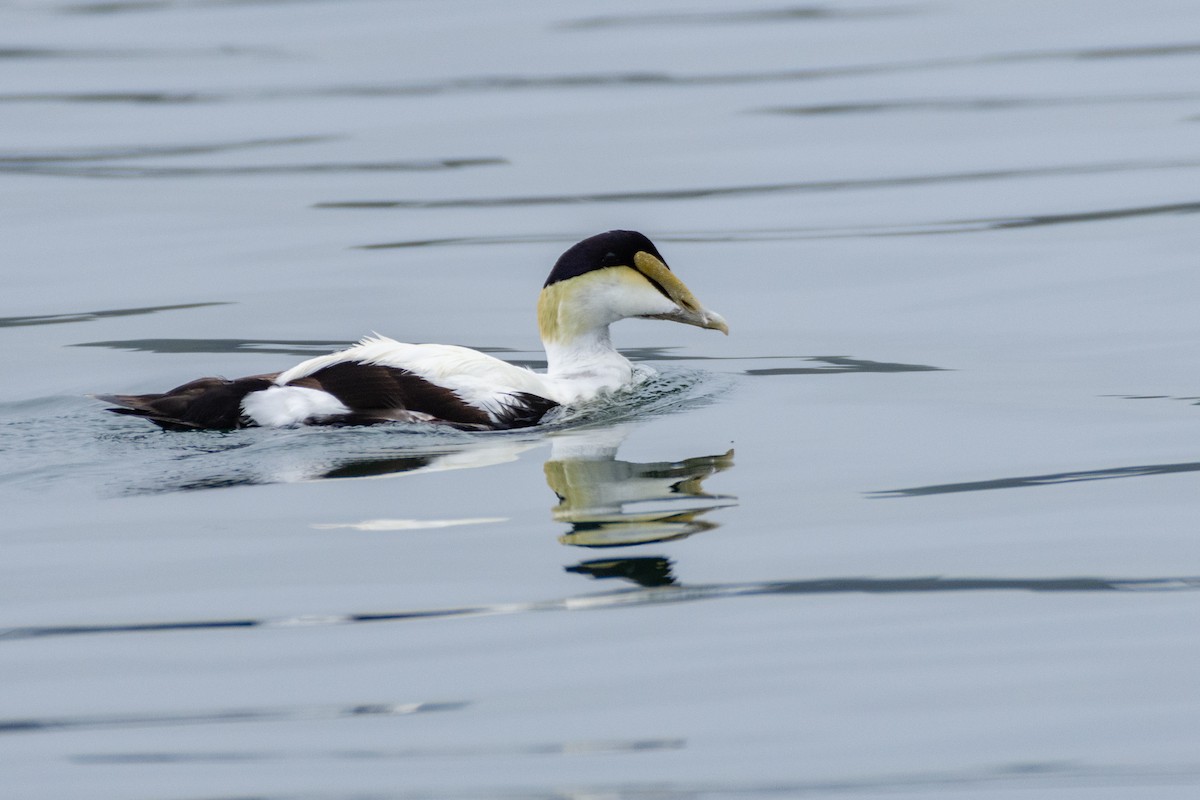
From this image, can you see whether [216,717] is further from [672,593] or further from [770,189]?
[770,189]

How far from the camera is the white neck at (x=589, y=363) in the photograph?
8.58 meters

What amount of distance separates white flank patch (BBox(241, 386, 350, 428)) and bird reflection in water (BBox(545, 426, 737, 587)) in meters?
0.91

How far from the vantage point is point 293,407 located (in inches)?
296

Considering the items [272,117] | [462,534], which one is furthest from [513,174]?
[462,534]

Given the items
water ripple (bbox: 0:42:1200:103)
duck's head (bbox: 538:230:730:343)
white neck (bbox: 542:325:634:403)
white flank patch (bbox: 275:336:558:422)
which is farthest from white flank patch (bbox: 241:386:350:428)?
water ripple (bbox: 0:42:1200:103)

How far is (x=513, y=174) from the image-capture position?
14.5 meters

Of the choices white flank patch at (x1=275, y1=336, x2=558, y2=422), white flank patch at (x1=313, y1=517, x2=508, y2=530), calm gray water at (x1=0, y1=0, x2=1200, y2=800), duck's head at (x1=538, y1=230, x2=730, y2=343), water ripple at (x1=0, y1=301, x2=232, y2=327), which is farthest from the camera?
water ripple at (x1=0, y1=301, x2=232, y2=327)

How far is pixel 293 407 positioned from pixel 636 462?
1.37 metres

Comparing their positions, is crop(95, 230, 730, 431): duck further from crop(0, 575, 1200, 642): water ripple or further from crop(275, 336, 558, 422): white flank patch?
crop(0, 575, 1200, 642): water ripple

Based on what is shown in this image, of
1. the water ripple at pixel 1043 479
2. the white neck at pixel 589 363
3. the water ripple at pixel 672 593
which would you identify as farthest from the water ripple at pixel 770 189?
the water ripple at pixel 672 593

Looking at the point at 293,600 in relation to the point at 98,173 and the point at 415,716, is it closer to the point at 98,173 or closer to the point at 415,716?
the point at 415,716

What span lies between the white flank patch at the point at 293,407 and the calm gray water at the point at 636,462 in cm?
11

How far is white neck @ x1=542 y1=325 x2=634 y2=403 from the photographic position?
858 centimetres

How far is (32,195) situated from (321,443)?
298 inches
